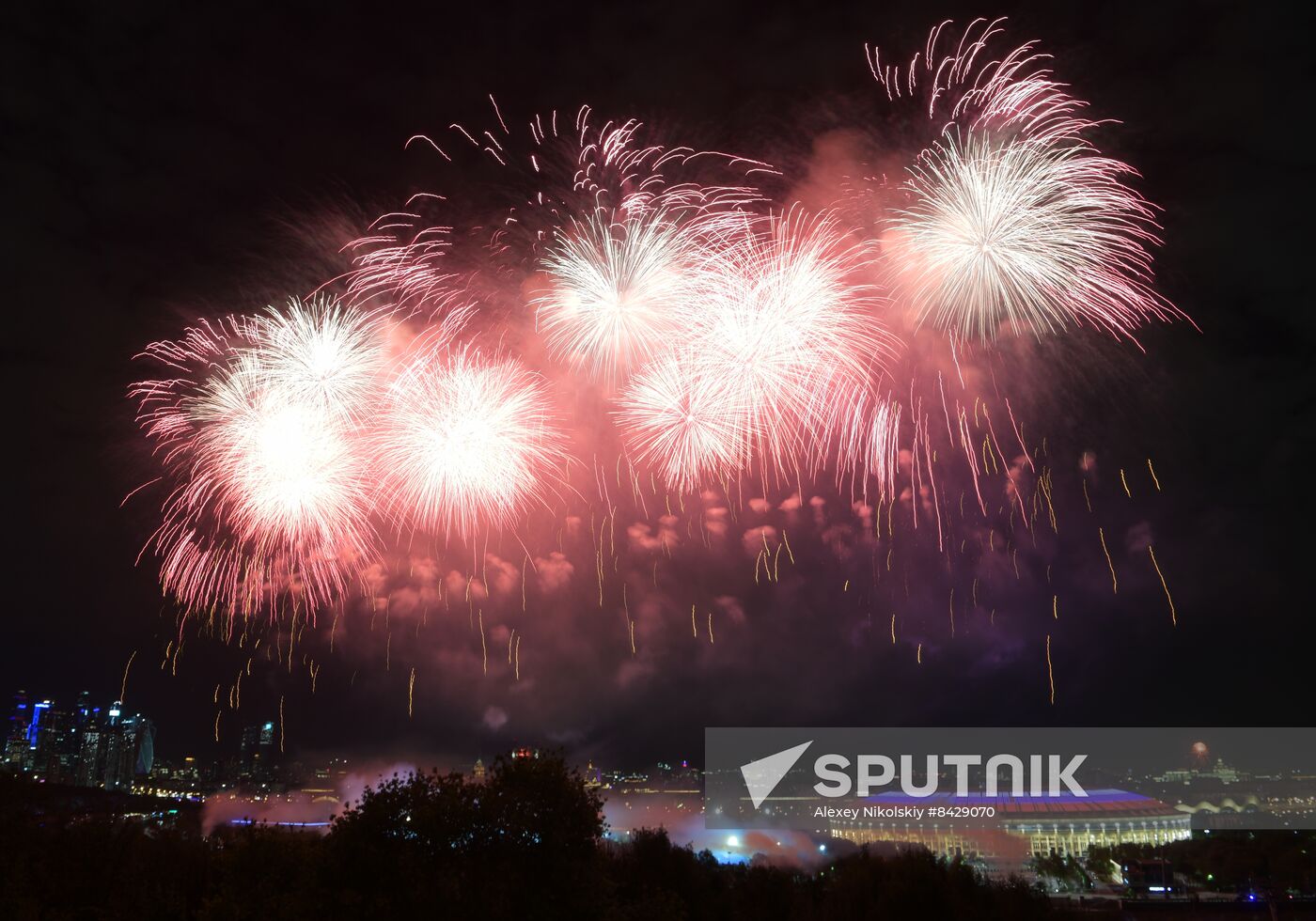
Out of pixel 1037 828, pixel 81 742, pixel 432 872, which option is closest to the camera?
pixel 432 872

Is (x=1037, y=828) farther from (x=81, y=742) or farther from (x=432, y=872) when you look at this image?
(x=81, y=742)

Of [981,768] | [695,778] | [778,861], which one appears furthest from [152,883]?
[695,778]

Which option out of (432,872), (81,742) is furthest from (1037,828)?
(81,742)

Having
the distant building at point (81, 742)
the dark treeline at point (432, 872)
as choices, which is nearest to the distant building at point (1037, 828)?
the dark treeline at point (432, 872)

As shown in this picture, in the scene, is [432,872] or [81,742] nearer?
[432,872]

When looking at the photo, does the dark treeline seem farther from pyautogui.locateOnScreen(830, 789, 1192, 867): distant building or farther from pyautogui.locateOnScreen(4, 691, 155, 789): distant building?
pyautogui.locateOnScreen(4, 691, 155, 789): distant building

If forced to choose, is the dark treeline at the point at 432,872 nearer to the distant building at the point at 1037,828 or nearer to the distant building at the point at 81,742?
the distant building at the point at 1037,828

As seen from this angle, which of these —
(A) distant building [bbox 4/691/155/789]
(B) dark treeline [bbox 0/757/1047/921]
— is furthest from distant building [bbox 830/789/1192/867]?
(A) distant building [bbox 4/691/155/789]

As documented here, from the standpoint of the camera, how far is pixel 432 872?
875 inches

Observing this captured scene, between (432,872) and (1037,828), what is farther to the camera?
(1037,828)

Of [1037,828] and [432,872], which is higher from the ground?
[432,872]

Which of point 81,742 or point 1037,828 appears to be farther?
point 81,742

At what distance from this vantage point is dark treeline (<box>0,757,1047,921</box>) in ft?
71.0

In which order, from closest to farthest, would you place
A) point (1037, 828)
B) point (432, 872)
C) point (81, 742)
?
point (432, 872) < point (1037, 828) < point (81, 742)
